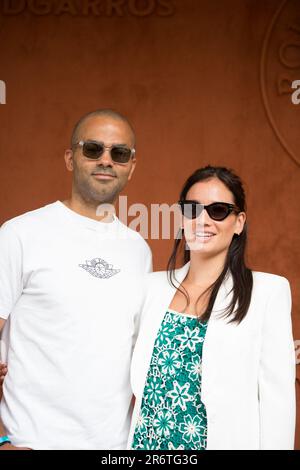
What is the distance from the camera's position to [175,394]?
2338 millimetres

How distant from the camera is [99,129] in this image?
9.12 ft

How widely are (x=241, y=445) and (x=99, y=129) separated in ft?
4.21

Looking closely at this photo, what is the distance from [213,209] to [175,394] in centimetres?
64

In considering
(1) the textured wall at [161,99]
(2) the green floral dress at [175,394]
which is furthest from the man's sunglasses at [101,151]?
(1) the textured wall at [161,99]

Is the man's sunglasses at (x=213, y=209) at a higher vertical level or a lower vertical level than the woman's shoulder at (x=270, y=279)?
higher

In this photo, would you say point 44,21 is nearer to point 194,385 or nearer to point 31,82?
point 31,82

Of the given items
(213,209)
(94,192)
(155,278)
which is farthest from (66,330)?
(213,209)

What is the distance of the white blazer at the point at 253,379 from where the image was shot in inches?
89.1

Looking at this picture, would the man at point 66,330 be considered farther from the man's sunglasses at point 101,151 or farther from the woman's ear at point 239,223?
the woman's ear at point 239,223

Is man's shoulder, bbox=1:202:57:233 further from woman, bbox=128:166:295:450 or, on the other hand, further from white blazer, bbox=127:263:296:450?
white blazer, bbox=127:263:296:450

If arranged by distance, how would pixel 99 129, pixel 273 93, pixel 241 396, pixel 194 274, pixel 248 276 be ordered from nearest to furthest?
pixel 241 396 < pixel 248 276 < pixel 194 274 < pixel 99 129 < pixel 273 93

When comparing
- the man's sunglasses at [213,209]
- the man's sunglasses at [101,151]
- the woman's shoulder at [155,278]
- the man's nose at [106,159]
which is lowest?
the woman's shoulder at [155,278]

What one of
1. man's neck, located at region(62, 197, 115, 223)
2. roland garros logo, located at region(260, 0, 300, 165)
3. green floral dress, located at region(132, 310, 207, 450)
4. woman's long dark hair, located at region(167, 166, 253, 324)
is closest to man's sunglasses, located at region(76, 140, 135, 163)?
man's neck, located at region(62, 197, 115, 223)
